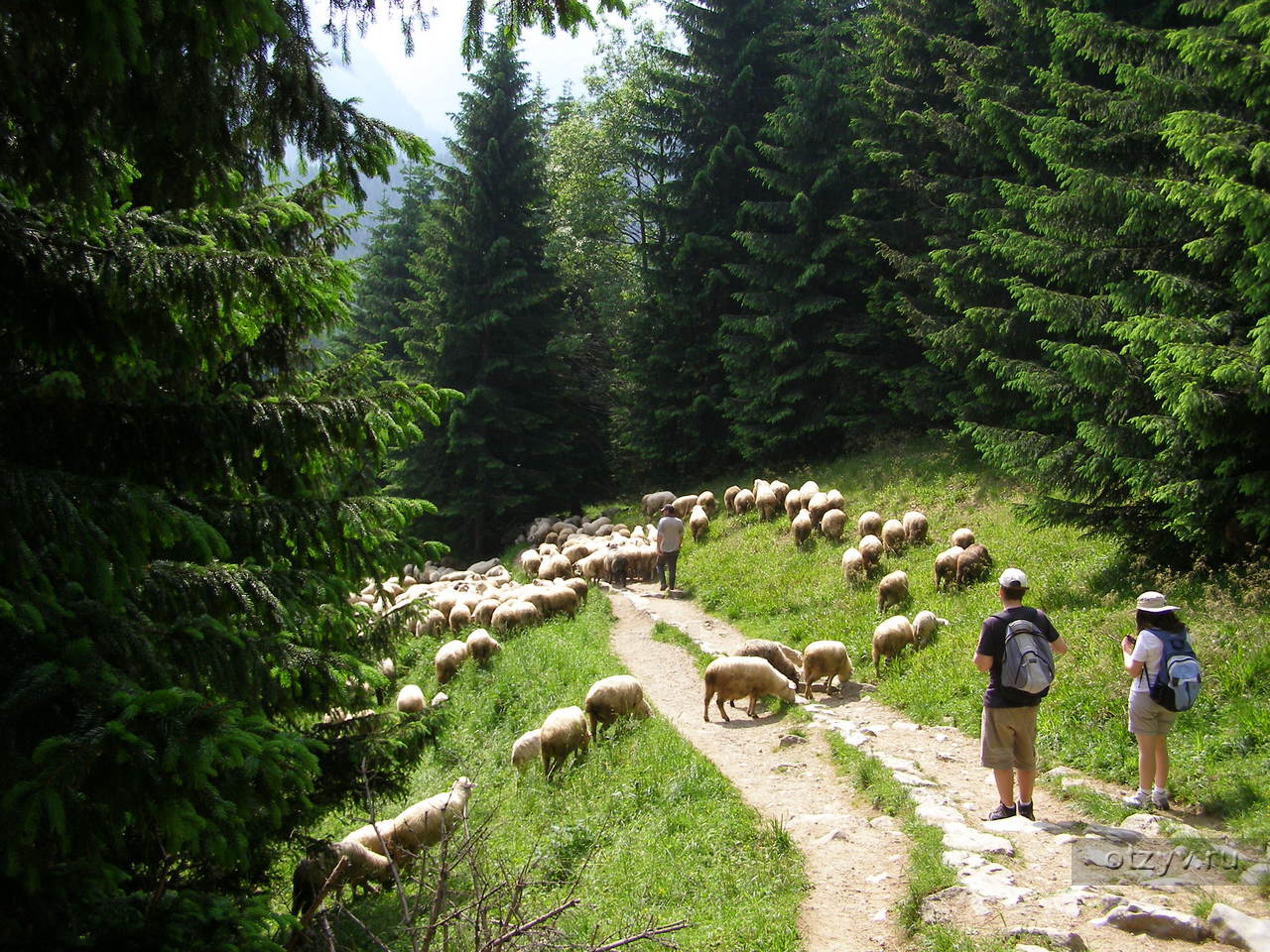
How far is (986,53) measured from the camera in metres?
17.4

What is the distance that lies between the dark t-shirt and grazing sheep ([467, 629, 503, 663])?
9744mm

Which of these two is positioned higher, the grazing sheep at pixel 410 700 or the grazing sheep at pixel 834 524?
the grazing sheep at pixel 834 524

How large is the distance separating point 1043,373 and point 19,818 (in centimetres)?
1245

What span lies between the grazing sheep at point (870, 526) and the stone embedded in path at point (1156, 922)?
11182 millimetres

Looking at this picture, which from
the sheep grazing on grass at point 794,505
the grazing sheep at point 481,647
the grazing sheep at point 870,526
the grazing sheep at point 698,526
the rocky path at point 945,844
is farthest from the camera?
the grazing sheep at point 698,526

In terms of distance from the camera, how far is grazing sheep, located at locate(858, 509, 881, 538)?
16.1 meters

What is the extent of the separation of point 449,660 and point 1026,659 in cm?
1074

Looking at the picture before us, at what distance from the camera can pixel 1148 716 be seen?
6.65 m

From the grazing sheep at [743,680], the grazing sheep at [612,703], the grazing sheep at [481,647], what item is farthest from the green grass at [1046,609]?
the grazing sheep at [481,647]

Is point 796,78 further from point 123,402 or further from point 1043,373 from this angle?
point 123,402

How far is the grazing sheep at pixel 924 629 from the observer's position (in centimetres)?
1127

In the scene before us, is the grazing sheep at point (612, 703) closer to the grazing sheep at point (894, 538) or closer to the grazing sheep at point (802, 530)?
the grazing sheep at point (894, 538)

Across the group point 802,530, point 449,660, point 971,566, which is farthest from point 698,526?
point 971,566

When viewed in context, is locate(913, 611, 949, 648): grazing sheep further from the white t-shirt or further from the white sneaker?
the white t-shirt
